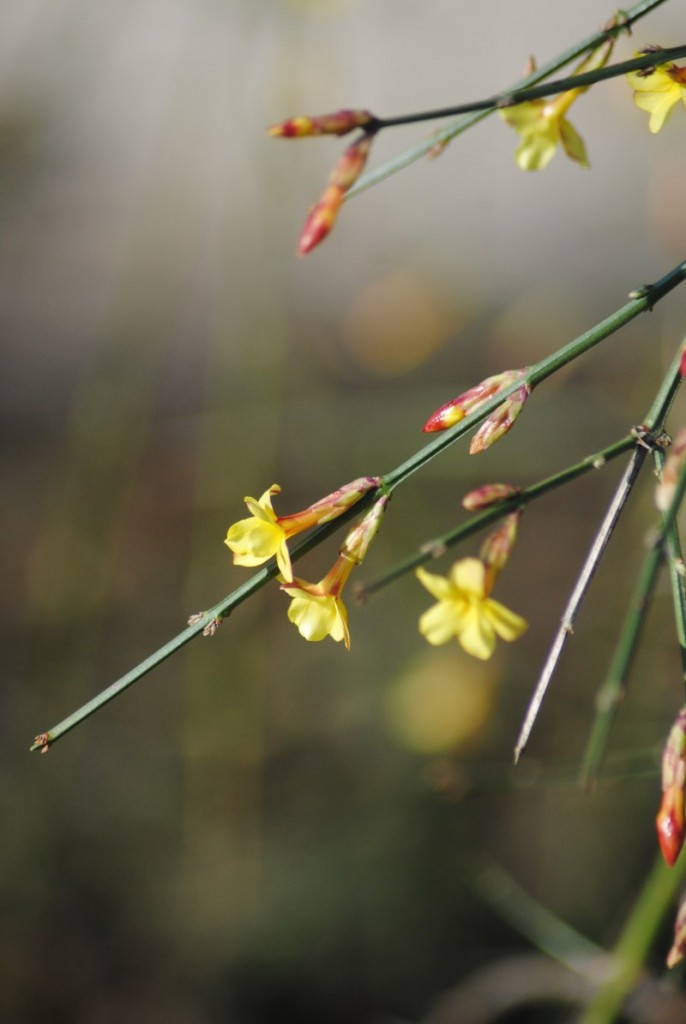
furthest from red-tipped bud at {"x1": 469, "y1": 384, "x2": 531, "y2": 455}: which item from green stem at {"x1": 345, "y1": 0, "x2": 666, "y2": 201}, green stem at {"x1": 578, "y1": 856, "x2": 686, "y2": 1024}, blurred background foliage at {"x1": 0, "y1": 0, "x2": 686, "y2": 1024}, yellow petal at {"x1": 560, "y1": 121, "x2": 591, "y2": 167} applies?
blurred background foliage at {"x1": 0, "y1": 0, "x2": 686, "y2": 1024}

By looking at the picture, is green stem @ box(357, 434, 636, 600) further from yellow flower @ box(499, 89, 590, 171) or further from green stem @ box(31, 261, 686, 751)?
yellow flower @ box(499, 89, 590, 171)

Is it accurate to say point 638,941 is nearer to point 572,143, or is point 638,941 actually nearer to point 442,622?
point 442,622

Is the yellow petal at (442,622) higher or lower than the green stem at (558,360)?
lower

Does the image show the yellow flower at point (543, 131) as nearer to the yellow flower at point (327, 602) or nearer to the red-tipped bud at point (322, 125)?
the red-tipped bud at point (322, 125)

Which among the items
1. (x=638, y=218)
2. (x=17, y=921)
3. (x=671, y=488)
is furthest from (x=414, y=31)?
(x=17, y=921)

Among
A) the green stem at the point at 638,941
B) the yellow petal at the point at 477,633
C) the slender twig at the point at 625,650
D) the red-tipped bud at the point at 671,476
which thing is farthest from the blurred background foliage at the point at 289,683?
the red-tipped bud at the point at 671,476

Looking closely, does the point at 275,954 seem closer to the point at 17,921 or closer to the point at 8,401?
the point at 17,921

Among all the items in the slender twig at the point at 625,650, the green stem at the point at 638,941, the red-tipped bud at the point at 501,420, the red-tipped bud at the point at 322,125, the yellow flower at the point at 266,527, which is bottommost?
the green stem at the point at 638,941
